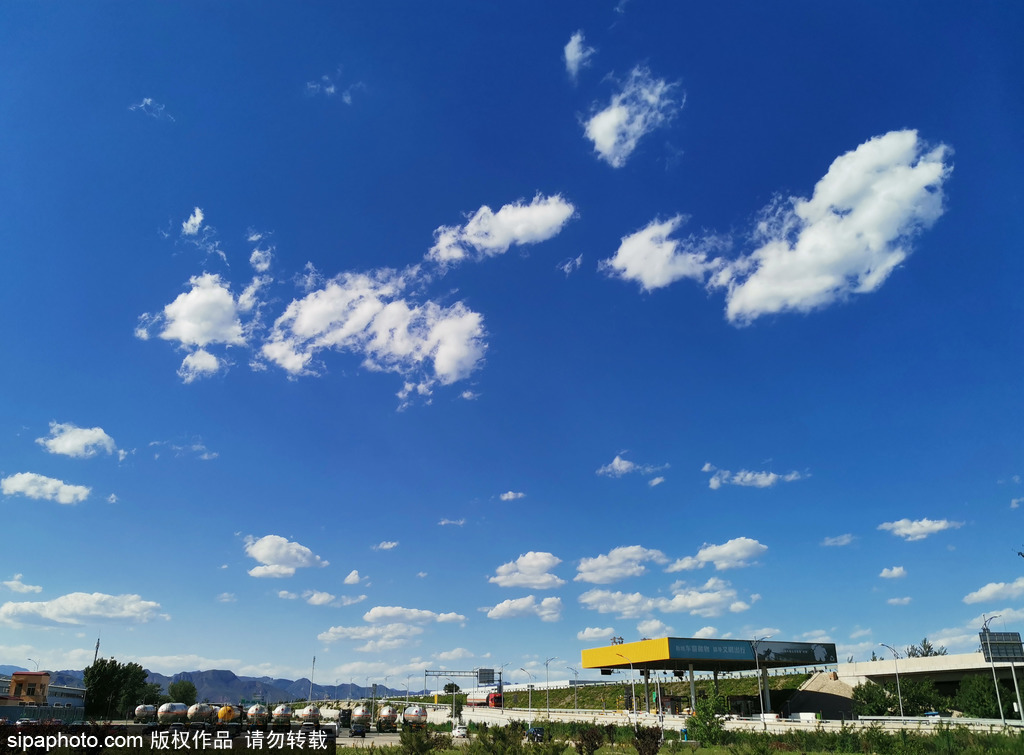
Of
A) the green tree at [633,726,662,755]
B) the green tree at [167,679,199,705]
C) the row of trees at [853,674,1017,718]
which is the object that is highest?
the green tree at [633,726,662,755]

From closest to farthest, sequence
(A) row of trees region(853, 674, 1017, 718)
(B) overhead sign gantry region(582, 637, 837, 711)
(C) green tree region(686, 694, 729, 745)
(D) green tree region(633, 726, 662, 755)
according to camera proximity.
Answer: (D) green tree region(633, 726, 662, 755)
(C) green tree region(686, 694, 729, 745)
(A) row of trees region(853, 674, 1017, 718)
(B) overhead sign gantry region(582, 637, 837, 711)

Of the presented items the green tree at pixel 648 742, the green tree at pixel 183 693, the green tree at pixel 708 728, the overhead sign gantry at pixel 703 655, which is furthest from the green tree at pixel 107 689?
the green tree at pixel 648 742

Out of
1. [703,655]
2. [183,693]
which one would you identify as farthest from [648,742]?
[183,693]

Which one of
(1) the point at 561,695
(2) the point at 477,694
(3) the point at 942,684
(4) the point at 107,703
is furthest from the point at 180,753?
(1) the point at 561,695

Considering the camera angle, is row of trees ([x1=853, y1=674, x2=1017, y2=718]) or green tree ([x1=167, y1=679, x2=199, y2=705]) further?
green tree ([x1=167, y1=679, x2=199, y2=705])

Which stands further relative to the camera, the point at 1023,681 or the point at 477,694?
the point at 477,694

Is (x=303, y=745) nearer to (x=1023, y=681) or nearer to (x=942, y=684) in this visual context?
(x=1023, y=681)

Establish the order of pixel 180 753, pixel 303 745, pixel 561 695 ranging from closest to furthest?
Result: pixel 180 753, pixel 303 745, pixel 561 695

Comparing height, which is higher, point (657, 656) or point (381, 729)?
point (657, 656)

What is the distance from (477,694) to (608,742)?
89073mm

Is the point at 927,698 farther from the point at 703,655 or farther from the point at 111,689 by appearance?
the point at 111,689

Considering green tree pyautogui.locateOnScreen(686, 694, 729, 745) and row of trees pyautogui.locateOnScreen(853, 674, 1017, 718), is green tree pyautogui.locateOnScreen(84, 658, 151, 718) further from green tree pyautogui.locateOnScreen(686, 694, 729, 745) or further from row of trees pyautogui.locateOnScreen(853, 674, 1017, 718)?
row of trees pyautogui.locateOnScreen(853, 674, 1017, 718)

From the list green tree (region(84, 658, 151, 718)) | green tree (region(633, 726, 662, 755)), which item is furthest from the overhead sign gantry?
green tree (region(84, 658, 151, 718))

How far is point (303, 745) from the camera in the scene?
74.0 feet
